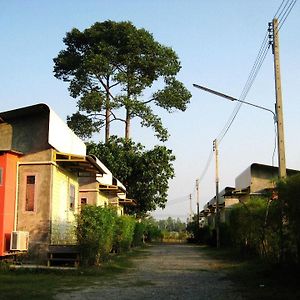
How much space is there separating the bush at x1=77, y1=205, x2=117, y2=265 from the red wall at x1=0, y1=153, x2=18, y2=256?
229cm

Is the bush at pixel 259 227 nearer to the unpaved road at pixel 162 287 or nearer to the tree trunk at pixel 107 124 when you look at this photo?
the unpaved road at pixel 162 287

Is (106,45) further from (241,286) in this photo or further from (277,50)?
(241,286)

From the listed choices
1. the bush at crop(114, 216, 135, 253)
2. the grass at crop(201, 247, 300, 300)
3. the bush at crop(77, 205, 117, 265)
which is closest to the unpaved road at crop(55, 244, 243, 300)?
the grass at crop(201, 247, 300, 300)

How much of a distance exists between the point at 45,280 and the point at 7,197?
4126 mm

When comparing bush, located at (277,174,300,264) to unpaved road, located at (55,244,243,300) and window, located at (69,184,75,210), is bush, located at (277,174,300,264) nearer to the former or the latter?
unpaved road, located at (55,244,243,300)

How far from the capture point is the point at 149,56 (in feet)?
141

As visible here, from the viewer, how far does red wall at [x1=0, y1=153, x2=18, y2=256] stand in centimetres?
1673

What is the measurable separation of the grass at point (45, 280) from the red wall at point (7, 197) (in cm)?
112

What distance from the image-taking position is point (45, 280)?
1390 cm

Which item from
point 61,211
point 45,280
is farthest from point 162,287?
point 61,211

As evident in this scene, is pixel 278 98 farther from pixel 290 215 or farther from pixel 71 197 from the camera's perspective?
pixel 71 197

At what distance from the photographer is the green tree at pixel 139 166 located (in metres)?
40.3

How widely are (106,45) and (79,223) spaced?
2713 centimetres

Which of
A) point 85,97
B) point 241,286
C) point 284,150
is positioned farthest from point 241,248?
point 85,97
